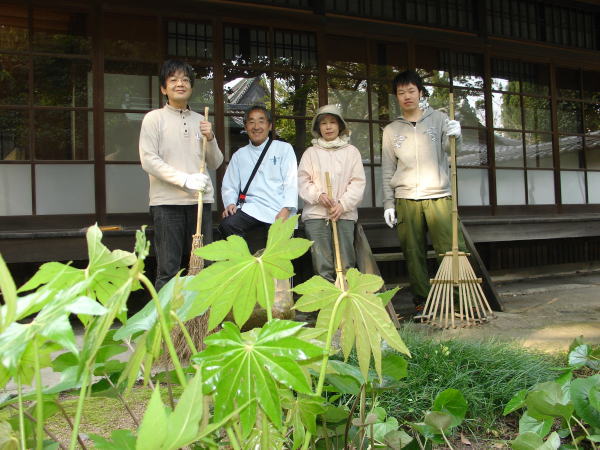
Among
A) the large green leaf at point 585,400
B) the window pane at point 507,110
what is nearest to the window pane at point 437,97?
the window pane at point 507,110

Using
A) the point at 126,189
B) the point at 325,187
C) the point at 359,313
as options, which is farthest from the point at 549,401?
the point at 126,189

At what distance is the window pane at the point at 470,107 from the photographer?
20.6 ft

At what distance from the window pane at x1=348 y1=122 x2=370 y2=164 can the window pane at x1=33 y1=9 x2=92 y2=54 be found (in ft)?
8.23

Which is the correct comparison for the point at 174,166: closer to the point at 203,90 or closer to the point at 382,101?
the point at 203,90

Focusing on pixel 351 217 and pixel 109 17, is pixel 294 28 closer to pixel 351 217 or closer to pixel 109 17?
pixel 109 17

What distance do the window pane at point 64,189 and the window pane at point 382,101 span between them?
2.78 metres

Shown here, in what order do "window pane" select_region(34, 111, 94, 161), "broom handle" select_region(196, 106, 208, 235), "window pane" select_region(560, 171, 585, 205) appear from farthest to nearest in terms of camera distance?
"window pane" select_region(560, 171, 585, 205) < "window pane" select_region(34, 111, 94, 161) < "broom handle" select_region(196, 106, 208, 235)

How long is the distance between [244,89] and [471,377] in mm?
3612

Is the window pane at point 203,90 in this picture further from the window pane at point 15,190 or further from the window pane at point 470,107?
the window pane at point 470,107

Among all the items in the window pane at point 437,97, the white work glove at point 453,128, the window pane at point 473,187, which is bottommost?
the window pane at point 473,187

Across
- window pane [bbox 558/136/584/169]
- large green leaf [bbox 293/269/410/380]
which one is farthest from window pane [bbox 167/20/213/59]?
large green leaf [bbox 293/269/410/380]

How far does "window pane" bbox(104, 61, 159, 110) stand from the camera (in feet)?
15.3

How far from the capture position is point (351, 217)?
407 centimetres

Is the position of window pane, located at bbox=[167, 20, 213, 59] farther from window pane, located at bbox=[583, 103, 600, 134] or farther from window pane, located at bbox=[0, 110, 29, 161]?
window pane, located at bbox=[583, 103, 600, 134]
